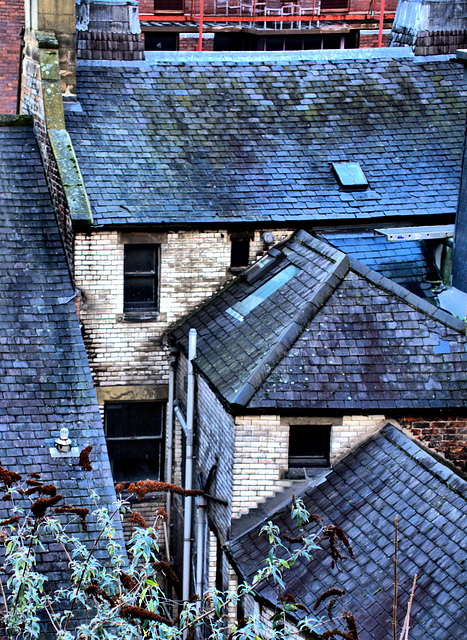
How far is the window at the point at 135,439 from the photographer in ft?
63.8

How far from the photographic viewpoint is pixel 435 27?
22.9m

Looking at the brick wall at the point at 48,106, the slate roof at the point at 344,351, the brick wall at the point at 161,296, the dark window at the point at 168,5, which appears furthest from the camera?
the dark window at the point at 168,5

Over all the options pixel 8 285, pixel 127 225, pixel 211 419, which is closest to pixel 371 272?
pixel 211 419

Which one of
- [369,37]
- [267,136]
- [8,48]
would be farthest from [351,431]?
[369,37]

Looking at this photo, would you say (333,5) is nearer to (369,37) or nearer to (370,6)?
(370,6)

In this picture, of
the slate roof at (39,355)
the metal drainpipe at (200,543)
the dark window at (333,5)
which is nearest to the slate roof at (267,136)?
the slate roof at (39,355)

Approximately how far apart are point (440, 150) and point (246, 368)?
793 centimetres

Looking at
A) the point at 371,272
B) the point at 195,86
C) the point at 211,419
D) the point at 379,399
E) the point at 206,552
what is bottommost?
the point at 206,552

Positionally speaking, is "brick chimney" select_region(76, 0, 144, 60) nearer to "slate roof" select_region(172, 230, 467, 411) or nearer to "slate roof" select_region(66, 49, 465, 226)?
"slate roof" select_region(66, 49, 465, 226)

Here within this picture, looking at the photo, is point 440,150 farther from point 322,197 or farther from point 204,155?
point 204,155

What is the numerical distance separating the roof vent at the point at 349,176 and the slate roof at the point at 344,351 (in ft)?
10.5

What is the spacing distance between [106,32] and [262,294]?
7314 mm

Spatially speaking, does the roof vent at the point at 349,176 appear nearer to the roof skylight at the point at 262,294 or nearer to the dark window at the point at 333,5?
the roof skylight at the point at 262,294

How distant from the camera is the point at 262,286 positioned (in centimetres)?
1767
